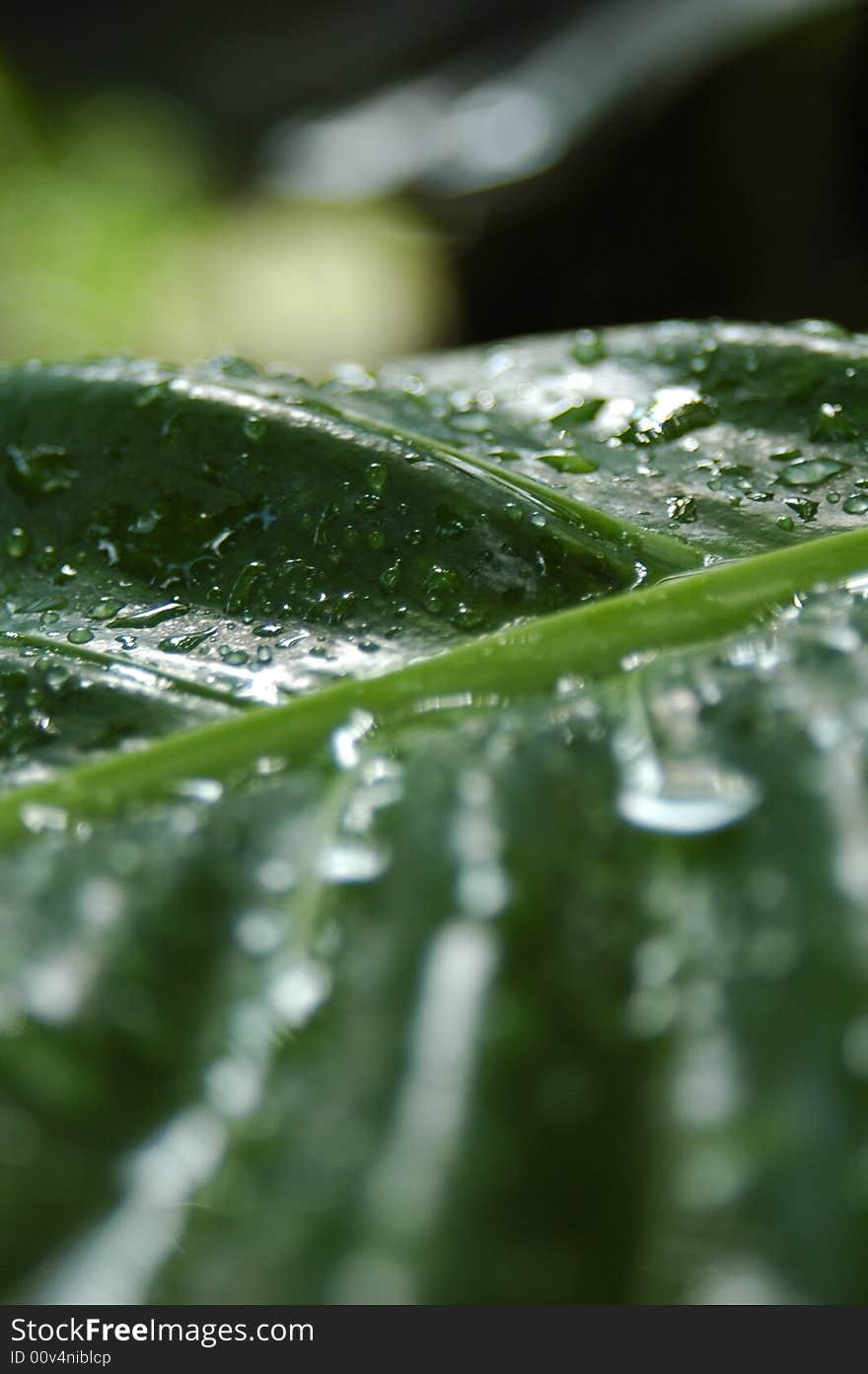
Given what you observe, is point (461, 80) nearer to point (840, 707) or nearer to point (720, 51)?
point (720, 51)

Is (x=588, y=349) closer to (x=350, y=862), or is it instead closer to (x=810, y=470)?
(x=810, y=470)

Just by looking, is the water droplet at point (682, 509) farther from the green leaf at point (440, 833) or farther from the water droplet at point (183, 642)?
the water droplet at point (183, 642)

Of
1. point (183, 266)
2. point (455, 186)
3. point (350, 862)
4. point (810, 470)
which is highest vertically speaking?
point (810, 470)

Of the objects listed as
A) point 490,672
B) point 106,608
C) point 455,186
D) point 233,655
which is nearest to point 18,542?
point 106,608

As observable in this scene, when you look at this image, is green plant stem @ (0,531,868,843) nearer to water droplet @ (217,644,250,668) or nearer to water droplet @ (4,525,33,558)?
water droplet @ (217,644,250,668)

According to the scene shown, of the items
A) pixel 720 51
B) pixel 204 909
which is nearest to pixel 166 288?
pixel 720 51

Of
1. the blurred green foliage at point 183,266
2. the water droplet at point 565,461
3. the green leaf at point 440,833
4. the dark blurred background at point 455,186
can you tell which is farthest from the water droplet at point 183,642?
the blurred green foliage at point 183,266

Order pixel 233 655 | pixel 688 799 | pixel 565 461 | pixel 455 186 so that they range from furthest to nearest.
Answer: pixel 455 186
pixel 565 461
pixel 233 655
pixel 688 799
